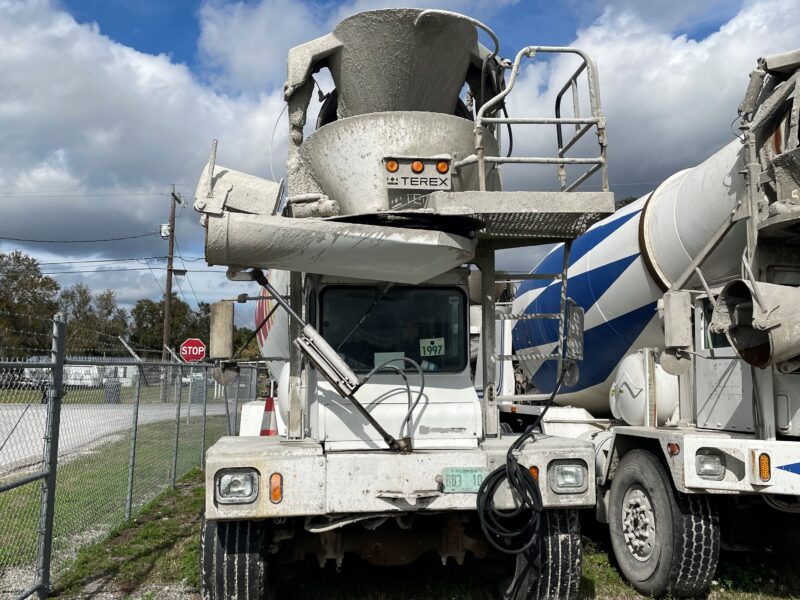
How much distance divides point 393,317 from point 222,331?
124cm

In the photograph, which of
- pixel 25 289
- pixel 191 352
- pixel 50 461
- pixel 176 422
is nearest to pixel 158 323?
pixel 25 289

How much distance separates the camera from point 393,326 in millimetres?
5152

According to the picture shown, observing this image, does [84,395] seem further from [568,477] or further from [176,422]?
[568,477]

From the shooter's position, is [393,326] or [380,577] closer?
[393,326]

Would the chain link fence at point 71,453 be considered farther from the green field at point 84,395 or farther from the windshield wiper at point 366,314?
the windshield wiper at point 366,314

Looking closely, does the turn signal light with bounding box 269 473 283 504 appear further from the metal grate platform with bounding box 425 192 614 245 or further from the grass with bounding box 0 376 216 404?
the grass with bounding box 0 376 216 404

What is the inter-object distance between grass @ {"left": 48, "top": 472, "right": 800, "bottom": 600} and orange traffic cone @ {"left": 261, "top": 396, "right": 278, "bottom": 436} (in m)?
1.23

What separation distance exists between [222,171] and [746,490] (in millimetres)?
4005

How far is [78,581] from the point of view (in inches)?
223

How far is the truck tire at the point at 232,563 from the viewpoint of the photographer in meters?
4.41

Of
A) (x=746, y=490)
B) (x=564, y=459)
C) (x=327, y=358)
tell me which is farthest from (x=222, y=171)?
(x=746, y=490)

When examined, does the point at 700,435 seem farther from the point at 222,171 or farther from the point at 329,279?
the point at 222,171

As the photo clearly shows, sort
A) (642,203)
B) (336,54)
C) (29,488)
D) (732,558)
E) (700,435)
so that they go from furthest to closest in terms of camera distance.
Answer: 1. (29,488)
2. (642,203)
3. (732,558)
4. (336,54)
5. (700,435)

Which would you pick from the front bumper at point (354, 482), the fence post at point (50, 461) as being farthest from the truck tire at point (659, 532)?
the fence post at point (50, 461)
